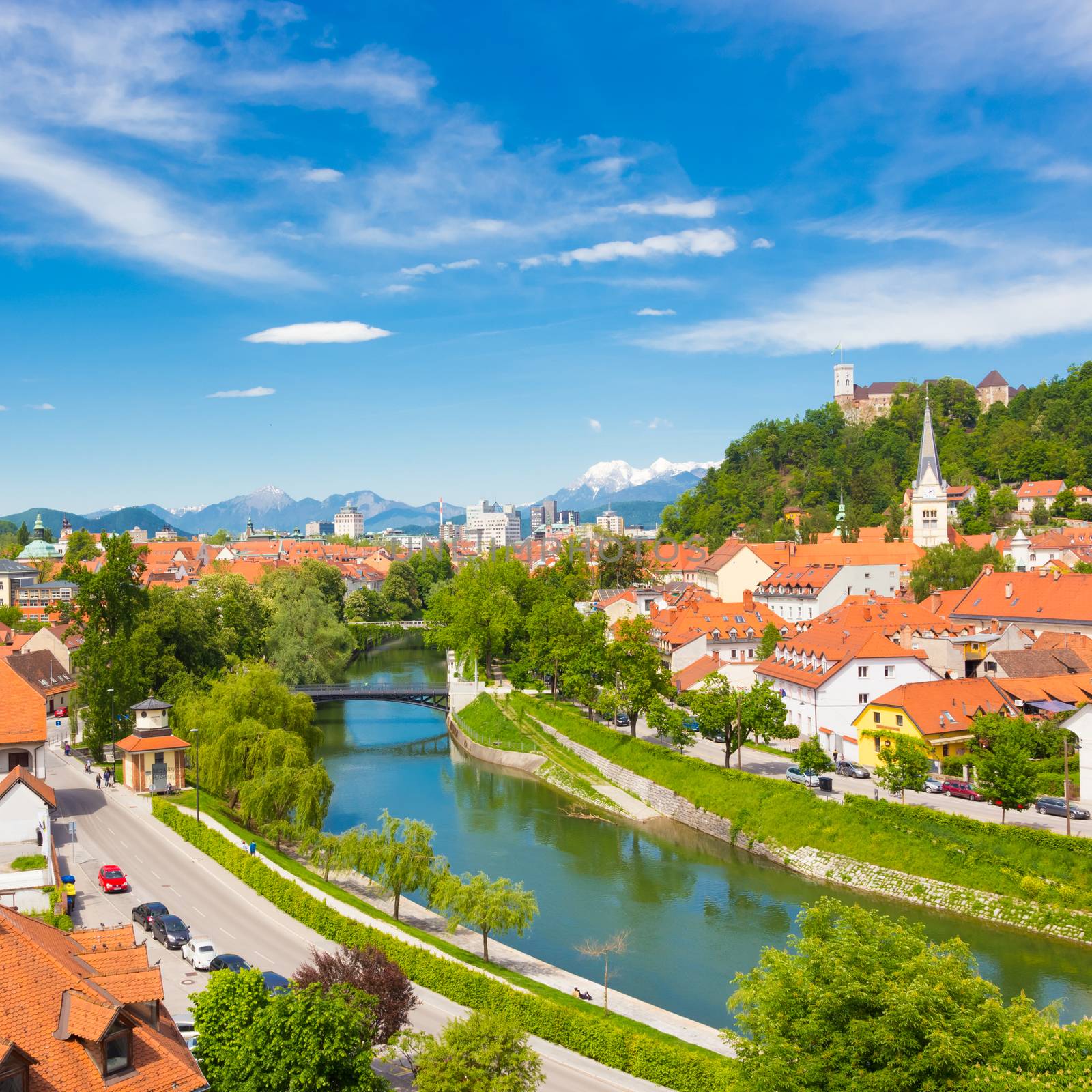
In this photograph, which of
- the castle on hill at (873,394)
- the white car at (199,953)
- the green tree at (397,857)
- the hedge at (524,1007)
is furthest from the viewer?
the castle on hill at (873,394)

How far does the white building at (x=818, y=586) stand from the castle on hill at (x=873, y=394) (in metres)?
55.3

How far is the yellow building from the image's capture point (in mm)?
31109

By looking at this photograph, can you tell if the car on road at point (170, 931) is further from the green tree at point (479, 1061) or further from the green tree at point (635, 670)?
the green tree at point (635, 670)

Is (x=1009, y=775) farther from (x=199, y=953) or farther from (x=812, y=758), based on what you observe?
(x=199, y=953)

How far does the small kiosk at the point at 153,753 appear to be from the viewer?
29.8 meters

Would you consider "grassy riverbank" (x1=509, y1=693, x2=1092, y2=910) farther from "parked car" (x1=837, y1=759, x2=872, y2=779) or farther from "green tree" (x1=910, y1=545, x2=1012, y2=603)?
"green tree" (x1=910, y1=545, x2=1012, y2=603)

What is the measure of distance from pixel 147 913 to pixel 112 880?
2158 mm

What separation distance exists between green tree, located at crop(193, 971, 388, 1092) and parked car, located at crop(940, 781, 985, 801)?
21574mm

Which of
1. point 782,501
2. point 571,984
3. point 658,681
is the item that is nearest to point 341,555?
point 782,501

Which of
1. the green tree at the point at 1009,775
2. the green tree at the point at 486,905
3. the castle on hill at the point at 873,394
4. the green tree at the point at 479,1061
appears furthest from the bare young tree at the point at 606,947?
the castle on hill at the point at 873,394

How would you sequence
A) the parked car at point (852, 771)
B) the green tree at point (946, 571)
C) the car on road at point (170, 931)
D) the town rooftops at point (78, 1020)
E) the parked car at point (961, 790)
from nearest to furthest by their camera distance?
the town rooftops at point (78, 1020) < the car on road at point (170, 931) < the parked car at point (961, 790) < the parked car at point (852, 771) < the green tree at point (946, 571)

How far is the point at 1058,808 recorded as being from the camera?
26.4 meters

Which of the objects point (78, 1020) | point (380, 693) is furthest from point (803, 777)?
point (78, 1020)

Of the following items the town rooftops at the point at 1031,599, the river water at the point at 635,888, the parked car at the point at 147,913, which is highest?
the town rooftops at the point at 1031,599
